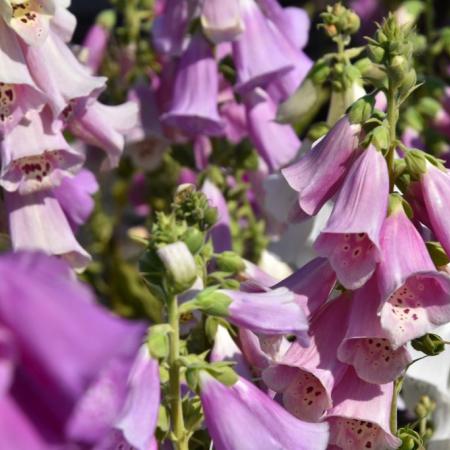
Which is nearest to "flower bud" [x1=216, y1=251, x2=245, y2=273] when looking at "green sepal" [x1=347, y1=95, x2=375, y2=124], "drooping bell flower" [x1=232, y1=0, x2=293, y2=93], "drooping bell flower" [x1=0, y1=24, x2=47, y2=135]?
"green sepal" [x1=347, y1=95, x2=375, y2=124]

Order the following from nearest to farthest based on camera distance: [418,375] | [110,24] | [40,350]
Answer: [40,350], [418,375], [110,24]

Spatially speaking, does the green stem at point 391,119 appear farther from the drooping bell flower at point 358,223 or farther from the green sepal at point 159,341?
the green sepal at point 159,341

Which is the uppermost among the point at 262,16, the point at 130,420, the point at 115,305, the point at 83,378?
the point at 83,378

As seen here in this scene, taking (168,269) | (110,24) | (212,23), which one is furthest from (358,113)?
(110,24)

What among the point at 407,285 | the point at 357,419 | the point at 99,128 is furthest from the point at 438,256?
the point at 99,128

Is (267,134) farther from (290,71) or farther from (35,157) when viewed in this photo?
(35,157)

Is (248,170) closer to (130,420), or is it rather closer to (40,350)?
(130,420)
